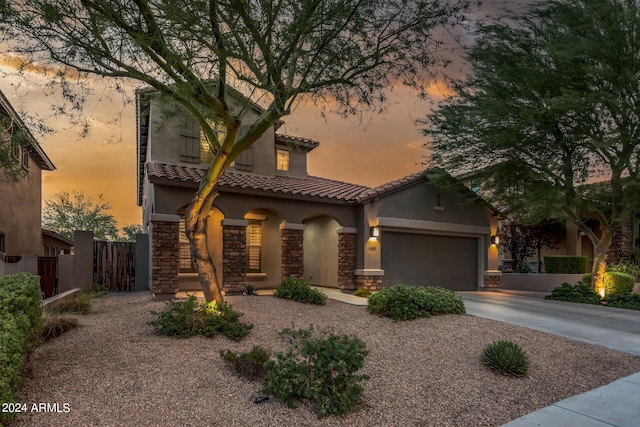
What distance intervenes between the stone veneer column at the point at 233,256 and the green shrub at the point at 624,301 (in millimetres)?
11286

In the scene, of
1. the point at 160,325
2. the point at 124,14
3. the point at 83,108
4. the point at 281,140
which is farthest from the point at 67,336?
the point at 281,140

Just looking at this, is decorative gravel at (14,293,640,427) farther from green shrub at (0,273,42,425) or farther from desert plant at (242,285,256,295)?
desert plant at (242,285,256,295)

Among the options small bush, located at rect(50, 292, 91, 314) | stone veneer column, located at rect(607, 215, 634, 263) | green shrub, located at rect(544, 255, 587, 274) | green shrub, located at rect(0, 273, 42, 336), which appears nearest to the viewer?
green shrub, located at rect(0, 273, 42, 336)

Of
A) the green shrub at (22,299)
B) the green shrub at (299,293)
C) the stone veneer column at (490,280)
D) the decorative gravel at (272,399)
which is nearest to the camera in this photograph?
the decorative gravel at (272,399)

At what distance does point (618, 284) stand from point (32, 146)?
813 inches

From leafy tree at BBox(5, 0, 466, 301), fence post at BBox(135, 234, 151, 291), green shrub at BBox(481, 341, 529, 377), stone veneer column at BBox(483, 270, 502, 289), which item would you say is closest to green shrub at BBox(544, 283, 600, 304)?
stone veneer column at BBox(483, 270, 502, 289)

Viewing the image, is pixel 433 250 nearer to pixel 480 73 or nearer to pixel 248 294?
pixel 480 73

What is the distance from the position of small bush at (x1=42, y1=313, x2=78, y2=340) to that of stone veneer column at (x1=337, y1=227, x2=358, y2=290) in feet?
27.9

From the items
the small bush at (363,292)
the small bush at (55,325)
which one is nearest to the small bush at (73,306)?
the small bush at (55,325)

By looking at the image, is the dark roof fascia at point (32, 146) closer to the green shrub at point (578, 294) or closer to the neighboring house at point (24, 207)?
the neighboring house at point (24, 207)

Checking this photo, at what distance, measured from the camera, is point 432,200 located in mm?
15281

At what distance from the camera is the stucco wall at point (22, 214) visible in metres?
14.0

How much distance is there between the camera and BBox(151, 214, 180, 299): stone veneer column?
10602 millimetres

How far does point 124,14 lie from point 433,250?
40.5 feet
